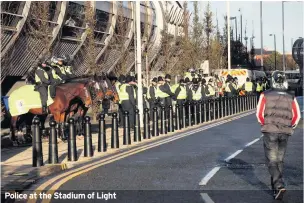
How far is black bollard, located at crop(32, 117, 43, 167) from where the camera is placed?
12.5 m

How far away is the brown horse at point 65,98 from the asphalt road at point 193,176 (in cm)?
298

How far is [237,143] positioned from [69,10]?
2092 cm

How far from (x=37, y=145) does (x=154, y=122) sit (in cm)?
852

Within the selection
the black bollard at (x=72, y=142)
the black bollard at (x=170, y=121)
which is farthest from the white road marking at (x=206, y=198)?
the black bollard at (x=170, y=121)

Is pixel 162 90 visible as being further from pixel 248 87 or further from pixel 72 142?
pixel 248 87

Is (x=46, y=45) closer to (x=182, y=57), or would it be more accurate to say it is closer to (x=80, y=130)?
(x=80, y=130)

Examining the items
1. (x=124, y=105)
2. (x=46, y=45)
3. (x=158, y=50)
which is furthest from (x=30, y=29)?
(x=158, y=50)

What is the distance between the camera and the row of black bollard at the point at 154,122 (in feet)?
42.5

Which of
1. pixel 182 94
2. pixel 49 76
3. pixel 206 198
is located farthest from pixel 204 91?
pixel 206 198

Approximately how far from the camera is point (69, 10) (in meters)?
36.2

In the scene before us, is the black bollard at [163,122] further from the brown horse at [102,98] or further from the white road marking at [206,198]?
the white road marking at [206,198]

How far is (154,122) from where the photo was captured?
20703 mm

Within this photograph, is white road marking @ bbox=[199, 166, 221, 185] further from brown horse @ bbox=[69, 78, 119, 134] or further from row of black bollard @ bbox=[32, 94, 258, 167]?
brown horse @ bbox=[69, 78, 119, 134]

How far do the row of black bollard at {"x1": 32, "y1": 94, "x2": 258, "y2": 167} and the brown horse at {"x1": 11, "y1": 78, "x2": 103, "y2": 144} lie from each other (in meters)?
1.51
